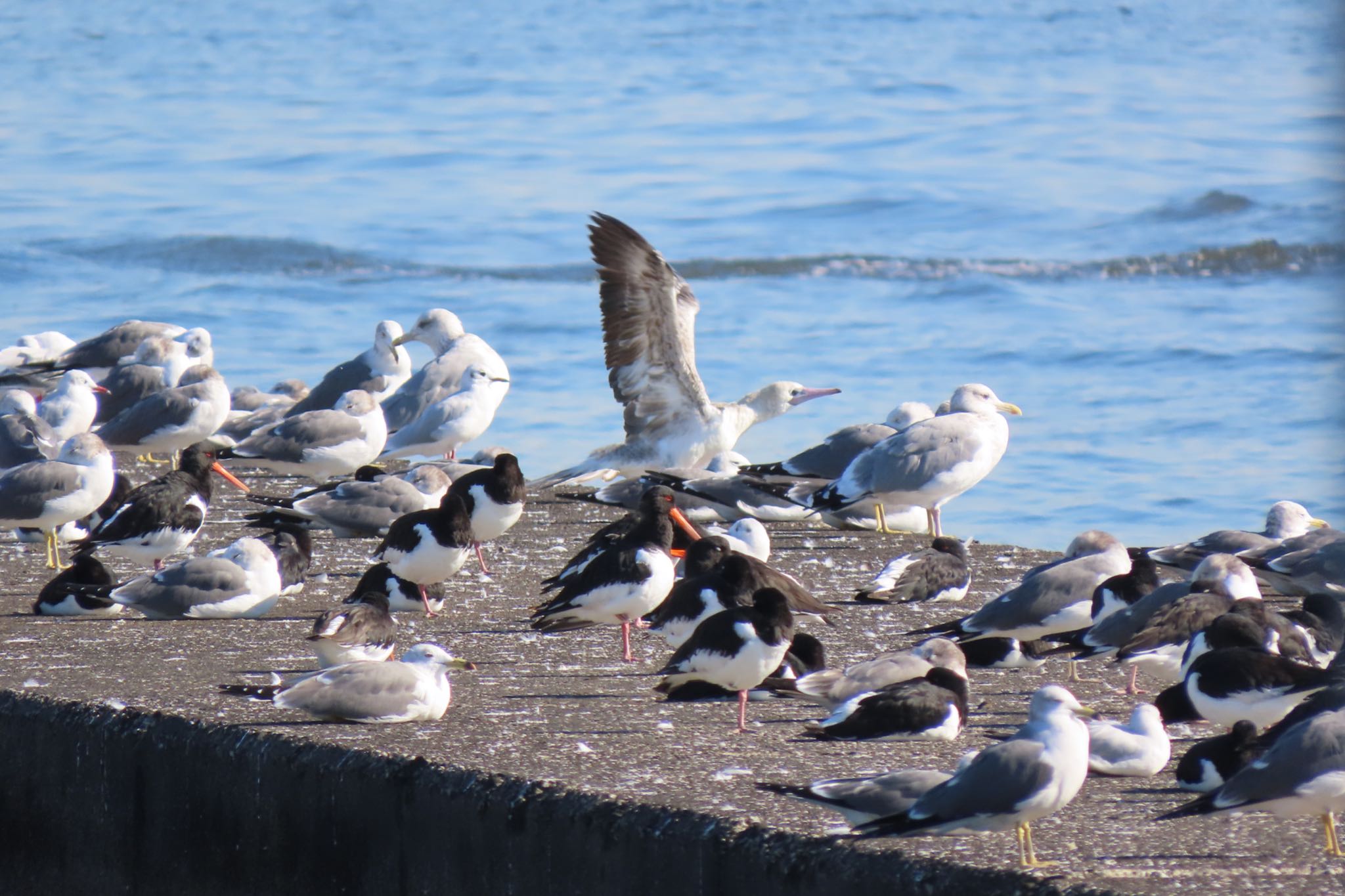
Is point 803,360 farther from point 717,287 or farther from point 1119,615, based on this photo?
point 1119,615

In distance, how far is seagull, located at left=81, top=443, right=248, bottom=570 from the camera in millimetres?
6723

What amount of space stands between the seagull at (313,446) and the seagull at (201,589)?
3073mm

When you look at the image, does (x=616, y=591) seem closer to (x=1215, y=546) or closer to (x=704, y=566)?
(x=704, y=566)

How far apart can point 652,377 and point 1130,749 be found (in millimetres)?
6130

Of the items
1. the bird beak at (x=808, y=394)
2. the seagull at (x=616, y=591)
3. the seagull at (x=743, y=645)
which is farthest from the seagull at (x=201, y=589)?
the bird beak at (x=808, y=394)

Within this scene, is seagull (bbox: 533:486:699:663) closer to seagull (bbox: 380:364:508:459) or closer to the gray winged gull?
the gray winged gull

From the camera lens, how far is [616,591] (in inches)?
214

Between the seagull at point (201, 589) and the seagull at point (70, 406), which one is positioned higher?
the seagull at point (201, 589)

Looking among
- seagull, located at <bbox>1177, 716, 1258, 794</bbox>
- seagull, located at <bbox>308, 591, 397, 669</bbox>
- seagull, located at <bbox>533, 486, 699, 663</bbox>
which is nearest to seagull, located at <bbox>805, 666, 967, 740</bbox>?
seagull, located at <bbox>1177, 716, 1258, 794</bbox>

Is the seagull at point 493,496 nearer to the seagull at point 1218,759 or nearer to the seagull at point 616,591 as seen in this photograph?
the seagull at point 616,591

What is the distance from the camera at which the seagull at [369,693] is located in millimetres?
4320

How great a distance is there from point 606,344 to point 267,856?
5940 mm

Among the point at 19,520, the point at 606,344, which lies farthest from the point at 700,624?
the point at 606,344

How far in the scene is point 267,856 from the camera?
4.15m
